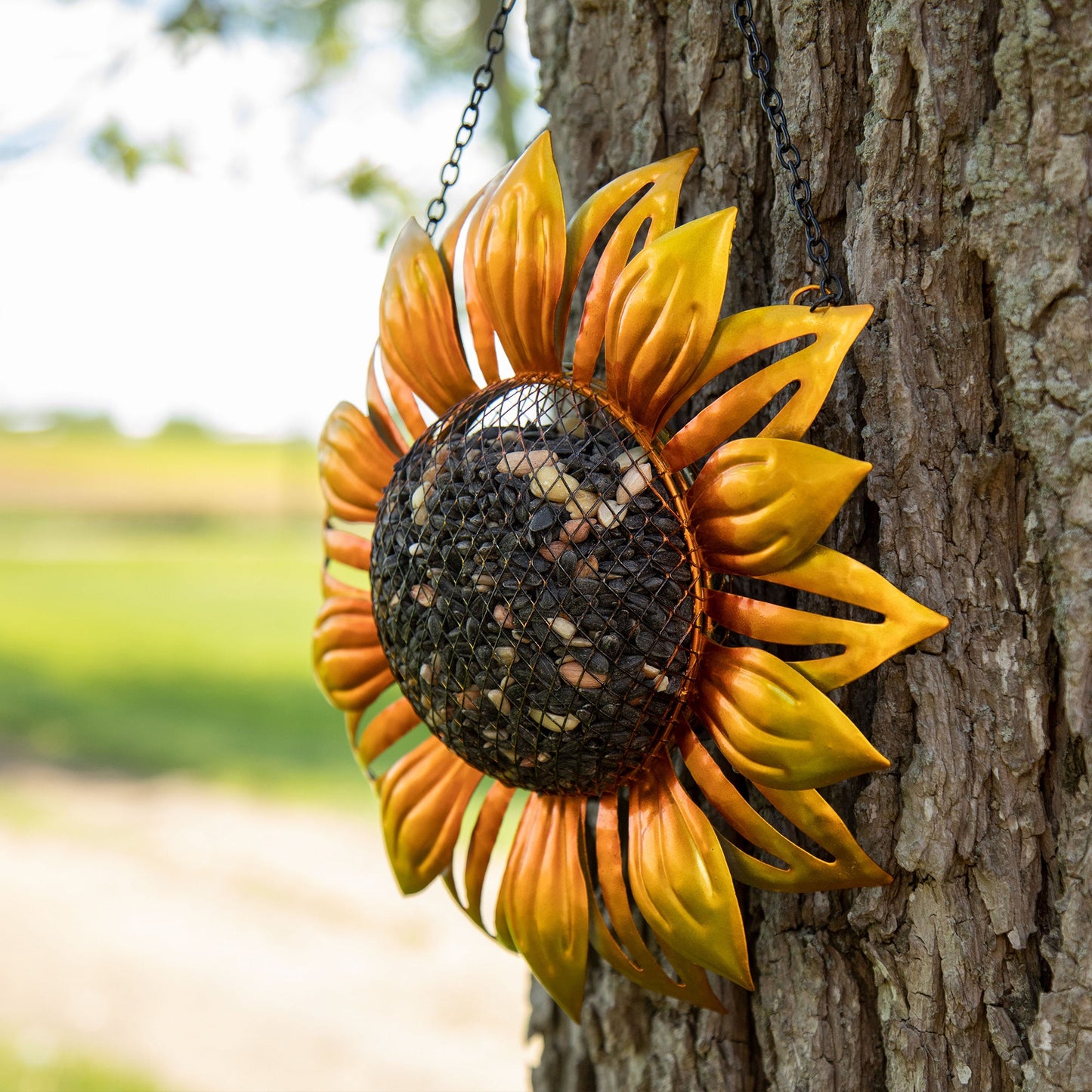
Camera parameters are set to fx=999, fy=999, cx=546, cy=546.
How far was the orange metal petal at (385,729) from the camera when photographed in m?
0.95

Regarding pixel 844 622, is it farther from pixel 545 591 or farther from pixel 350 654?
pixel 350 654

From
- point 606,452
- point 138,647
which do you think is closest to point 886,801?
point 606,452

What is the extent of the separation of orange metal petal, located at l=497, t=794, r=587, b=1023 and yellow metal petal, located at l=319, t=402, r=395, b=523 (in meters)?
0.33

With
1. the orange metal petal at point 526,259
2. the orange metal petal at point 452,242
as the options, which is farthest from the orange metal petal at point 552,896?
the orange metal petal at point 452,242

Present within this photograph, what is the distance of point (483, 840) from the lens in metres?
0.88

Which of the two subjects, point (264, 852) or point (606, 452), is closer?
point (606, 452)

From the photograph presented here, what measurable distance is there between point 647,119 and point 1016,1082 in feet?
2.70

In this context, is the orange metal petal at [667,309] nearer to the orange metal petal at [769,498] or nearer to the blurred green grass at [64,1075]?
the orange metal petal at [769,498]

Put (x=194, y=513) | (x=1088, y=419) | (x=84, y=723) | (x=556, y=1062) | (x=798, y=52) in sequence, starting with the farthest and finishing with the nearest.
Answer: (x=194, y=513) < (x=84, y=723) < (x=556, y=1062) < (x=798, y=52) < (x=1088, y=419)

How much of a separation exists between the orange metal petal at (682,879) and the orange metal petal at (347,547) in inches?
14.0

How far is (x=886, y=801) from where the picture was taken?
0.74 m

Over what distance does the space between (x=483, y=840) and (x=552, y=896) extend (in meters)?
0.11

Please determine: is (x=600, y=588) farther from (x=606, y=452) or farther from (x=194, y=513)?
(x=194, y=513)

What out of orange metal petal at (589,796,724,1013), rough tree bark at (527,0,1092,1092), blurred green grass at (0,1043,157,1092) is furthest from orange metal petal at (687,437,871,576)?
blurred green grass at (0,1043,157,1092)
